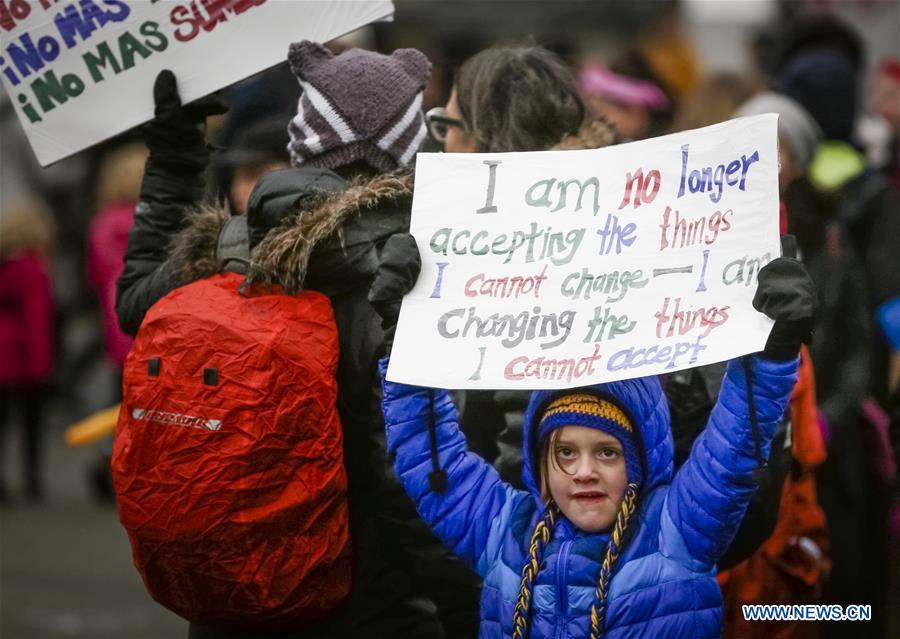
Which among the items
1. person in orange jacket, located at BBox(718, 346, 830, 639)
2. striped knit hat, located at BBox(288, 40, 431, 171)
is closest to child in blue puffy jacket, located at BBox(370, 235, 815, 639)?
striped knit hat, located at BBox(288, 40, 431, 171)

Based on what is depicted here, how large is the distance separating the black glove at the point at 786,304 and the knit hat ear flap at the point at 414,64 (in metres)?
1.08

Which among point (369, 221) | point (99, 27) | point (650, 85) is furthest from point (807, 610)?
point (650, 85)

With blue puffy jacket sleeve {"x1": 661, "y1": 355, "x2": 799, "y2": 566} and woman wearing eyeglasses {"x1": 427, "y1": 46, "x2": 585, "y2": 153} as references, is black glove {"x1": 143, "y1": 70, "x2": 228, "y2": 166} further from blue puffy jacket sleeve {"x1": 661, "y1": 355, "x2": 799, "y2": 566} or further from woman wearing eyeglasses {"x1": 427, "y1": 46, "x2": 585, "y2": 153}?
blue puffy jacket sleeve {"x1": 661, "y1": 355, "x2": 799, "y2": 566}

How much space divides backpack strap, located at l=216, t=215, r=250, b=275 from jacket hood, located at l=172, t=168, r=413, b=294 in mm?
92

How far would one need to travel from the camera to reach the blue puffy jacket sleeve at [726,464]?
121 inches

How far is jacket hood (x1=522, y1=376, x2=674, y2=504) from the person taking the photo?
3.29 meters

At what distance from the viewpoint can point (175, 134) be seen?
13.1 feet

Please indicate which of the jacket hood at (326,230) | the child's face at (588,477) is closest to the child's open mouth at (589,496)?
the child's face at (588,477)

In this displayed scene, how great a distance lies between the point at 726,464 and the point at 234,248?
1239 millimetres

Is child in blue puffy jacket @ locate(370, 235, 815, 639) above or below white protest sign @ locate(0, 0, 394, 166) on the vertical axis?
below

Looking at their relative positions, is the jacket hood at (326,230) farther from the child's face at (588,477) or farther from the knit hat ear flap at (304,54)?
the child's face at (588,477)

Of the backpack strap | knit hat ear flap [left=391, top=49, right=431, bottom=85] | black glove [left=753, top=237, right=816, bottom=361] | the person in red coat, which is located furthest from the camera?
the person in red coat

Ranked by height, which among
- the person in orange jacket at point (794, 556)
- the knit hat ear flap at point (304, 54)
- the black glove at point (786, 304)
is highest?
the knit hat ear flap at point (304, 54)

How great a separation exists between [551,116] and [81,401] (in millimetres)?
8997
